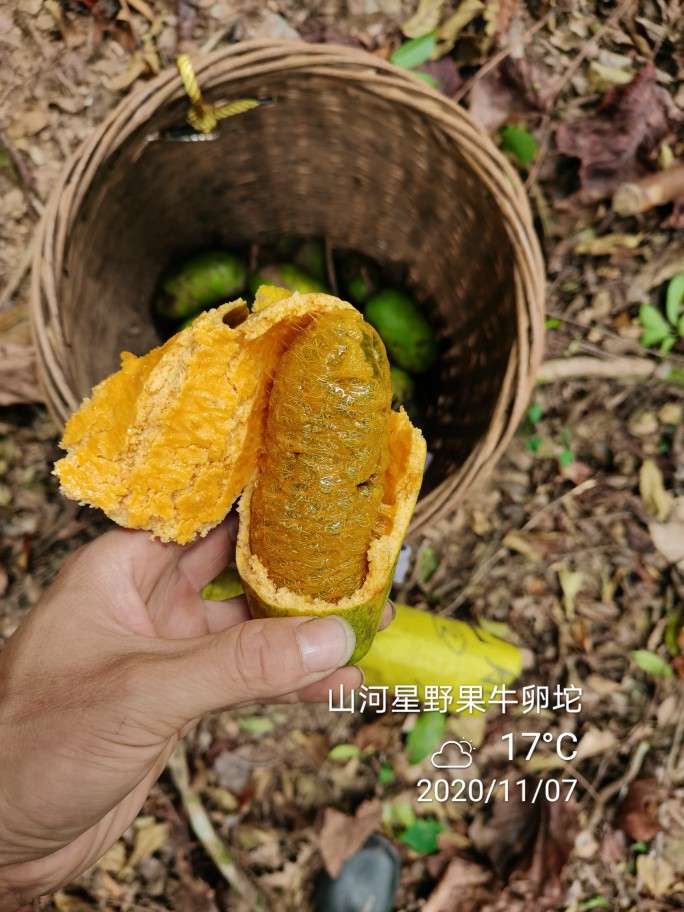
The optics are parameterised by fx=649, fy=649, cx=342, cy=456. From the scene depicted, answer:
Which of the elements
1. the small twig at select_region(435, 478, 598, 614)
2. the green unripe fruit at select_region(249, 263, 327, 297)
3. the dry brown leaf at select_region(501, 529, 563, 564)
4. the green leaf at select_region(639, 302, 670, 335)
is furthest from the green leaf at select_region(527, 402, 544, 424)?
the green unripe fruit at select_region(249, 263, 327, 297)

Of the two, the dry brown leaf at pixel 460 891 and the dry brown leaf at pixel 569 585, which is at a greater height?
the dry brown leaf at pixel 569 585

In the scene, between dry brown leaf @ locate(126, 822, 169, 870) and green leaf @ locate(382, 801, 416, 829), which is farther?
green leaf @ locate(382, 801, 416, 829)

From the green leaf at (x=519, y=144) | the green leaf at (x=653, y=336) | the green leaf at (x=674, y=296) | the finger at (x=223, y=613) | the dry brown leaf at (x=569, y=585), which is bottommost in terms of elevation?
the dry brown leaf at (x=569, y=585)

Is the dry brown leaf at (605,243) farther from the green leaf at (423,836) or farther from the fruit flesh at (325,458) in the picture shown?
the green leaf at (423,836)

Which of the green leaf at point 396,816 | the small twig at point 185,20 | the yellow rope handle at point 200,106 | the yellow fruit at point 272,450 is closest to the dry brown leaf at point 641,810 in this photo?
the green leaf at point 396,816

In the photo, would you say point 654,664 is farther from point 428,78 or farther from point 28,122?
point 28,122

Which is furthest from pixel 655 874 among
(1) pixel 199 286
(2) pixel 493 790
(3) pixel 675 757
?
(1) pixel 199 286

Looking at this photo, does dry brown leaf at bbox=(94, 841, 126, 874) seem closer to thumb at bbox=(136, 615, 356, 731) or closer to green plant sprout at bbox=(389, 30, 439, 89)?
thumb at bbox=(136, 615, 356, 731)
